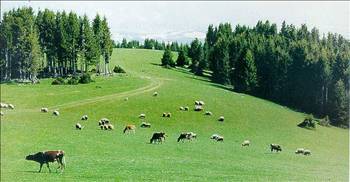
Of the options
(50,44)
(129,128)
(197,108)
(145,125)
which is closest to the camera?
(129,128)

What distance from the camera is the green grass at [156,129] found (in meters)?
29.7

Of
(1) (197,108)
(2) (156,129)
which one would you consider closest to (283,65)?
(1) (197,108)

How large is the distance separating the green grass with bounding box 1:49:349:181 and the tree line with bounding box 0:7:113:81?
182 centimetres

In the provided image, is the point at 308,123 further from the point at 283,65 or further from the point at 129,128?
the point at 129,128

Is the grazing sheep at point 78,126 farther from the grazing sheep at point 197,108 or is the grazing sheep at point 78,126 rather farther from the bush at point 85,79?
the grazing sheep at point 197,108

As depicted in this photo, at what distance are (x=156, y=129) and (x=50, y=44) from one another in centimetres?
1338

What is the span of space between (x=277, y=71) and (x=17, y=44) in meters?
25.9

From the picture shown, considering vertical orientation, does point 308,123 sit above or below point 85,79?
below

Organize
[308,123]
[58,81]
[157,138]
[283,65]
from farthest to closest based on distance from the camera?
1. [283,65]
2. [308,123]
3. [58,81]
4. [157,138]

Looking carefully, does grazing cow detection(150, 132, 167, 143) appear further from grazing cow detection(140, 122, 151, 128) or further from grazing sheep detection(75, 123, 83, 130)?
grazing cow detection(140, 122, 151, 128)

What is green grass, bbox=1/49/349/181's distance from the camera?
2972cm

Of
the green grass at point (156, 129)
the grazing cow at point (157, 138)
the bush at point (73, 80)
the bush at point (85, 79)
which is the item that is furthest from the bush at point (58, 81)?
the grazing cow at point (157, 138)

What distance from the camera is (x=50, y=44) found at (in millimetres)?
51688

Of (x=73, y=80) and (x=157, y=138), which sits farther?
(x=73, y=80)
